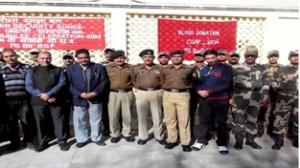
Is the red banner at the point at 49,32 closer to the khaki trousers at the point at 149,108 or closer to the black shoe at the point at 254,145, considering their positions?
the khaki trousers at the point at 149,108

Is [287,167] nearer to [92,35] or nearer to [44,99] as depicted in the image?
[44,99]

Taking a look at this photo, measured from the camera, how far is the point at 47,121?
4191mm

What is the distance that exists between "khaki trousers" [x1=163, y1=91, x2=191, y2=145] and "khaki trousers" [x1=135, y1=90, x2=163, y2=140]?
0.43 feet

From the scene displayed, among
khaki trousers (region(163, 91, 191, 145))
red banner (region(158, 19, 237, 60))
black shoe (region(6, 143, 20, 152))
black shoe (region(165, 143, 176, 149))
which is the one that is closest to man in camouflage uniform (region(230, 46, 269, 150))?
khaki trousers (region(163, 91, 191, 145))

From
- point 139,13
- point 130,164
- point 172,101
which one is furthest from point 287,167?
point 139,13

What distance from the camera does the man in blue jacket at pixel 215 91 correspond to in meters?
3.84

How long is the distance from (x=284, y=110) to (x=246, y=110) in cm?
61

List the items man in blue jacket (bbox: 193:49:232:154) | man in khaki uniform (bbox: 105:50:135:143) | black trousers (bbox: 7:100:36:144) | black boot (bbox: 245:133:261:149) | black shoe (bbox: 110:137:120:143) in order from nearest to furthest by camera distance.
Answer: man in blue jacket (bbox: 193:49:232:154)
black trousers (bbox: 7:100:36:144)
black boot (bbox: 245:133:261:149)
man in khaki uniform (bbox: 105:50:135:143)
black shoe (bbox: 110:137:120:143)

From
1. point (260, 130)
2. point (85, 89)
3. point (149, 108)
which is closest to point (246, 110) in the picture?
point (260, 130)

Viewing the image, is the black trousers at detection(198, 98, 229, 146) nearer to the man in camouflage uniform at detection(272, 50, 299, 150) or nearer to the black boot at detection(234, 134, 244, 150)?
the black boot at detection(234, 134, 244, 150)

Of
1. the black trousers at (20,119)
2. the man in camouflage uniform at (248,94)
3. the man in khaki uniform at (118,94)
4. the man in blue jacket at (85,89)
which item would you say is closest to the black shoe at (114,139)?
the man in khaki uniform at (118,94)

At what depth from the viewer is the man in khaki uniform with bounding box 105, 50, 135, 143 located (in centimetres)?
428

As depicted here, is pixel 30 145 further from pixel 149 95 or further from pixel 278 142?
pixel 278 142

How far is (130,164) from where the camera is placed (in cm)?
360
